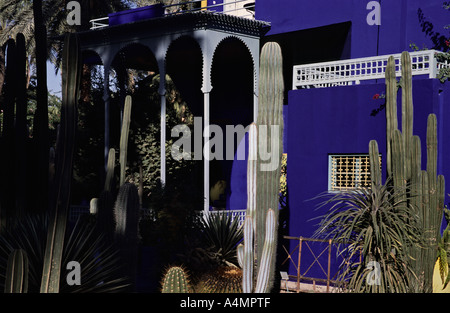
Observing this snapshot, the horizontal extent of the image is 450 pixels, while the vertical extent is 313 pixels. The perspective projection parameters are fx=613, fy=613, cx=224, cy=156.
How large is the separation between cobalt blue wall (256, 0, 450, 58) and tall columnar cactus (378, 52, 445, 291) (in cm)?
425

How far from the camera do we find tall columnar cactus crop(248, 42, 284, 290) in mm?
8602

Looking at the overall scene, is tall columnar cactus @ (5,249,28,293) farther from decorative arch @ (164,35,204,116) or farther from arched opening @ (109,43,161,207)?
decorative arch @ (164,35,204,116)

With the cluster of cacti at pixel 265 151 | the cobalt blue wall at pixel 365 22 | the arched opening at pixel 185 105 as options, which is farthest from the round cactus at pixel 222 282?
the arched opening at pixel 185 105

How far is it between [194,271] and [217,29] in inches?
271

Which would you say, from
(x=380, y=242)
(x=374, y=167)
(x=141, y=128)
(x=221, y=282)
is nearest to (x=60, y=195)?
(x=221, y=282)

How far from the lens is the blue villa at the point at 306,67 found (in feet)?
43.2

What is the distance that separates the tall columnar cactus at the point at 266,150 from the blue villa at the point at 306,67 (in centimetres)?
255

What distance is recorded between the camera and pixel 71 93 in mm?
7070

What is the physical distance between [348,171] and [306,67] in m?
2.77

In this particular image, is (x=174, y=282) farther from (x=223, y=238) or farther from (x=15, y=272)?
(x=223, y=238)

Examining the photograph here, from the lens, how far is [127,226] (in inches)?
380

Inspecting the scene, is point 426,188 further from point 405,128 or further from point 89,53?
point 89,53

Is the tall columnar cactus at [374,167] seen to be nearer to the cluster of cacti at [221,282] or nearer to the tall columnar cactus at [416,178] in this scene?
the tall columnar cactus at [416,178]
